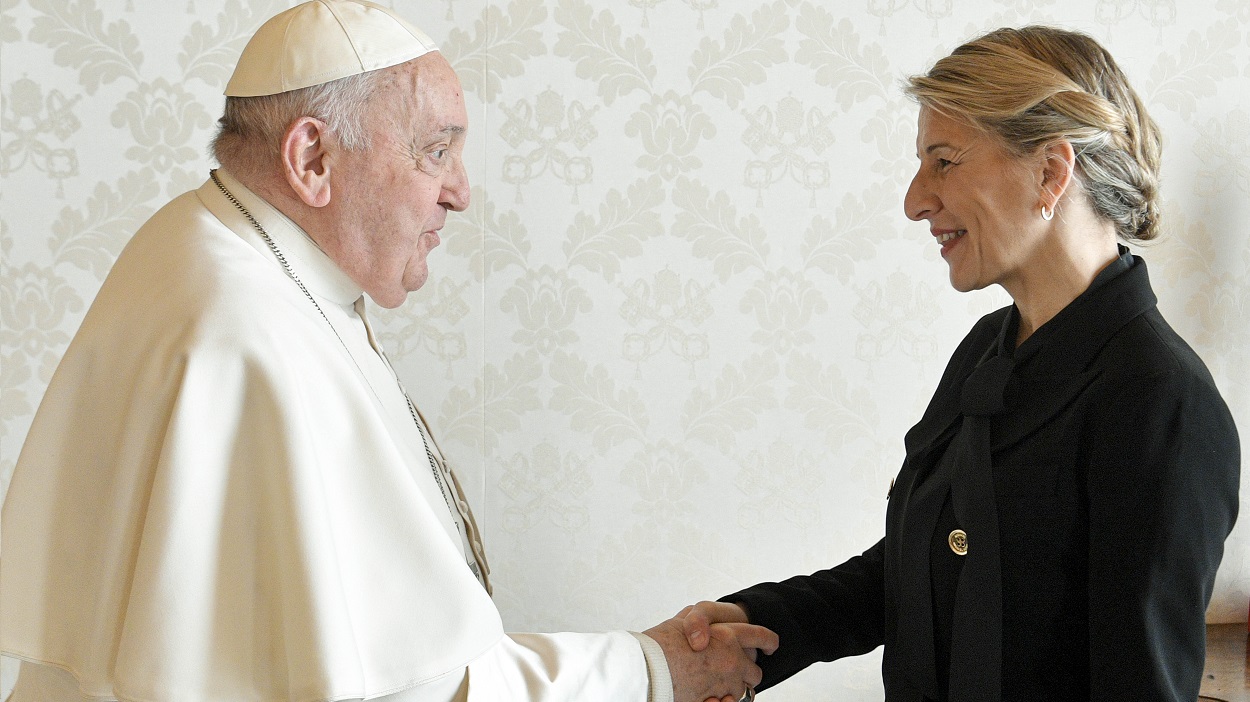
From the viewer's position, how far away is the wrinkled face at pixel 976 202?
146 cm

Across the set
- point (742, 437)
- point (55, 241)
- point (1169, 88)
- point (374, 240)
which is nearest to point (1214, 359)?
point (1169, 88)

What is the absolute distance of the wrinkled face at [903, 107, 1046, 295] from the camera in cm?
146

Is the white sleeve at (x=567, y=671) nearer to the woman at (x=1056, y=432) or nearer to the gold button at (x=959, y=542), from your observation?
the woman at (x=1056, y=432)

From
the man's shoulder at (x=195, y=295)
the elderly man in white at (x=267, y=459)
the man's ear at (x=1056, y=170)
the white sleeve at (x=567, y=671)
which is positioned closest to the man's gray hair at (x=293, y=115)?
the elderly man in white at (x=267, y=459)

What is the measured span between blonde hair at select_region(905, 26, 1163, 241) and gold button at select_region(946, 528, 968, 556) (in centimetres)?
49

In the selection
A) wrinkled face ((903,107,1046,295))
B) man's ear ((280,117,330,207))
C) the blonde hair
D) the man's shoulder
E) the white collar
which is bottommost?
the man's shoulder

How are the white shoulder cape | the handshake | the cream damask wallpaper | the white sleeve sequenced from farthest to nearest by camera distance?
the cream damask wallpaper
the handshake
the white sleeve
the white shoulder cape

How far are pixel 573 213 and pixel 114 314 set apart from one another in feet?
3.83

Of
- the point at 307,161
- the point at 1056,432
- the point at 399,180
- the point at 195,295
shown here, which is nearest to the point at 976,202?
the point at 1056,432

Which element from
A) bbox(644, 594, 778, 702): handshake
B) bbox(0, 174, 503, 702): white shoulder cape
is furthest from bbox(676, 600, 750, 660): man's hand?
bbox(0, 174, 503, 702): white shoulder cape

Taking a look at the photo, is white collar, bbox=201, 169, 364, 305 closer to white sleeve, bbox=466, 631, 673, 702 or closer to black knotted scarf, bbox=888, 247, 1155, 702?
white sleeve, bbox=466, 631, 673, 702

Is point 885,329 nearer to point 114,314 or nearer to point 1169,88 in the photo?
point 1169,88

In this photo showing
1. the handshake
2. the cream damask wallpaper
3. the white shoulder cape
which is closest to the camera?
the white shoulder cape

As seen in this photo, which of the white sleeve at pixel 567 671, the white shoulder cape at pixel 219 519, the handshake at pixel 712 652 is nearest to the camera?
the white shoulder cape at pixel 219 519
